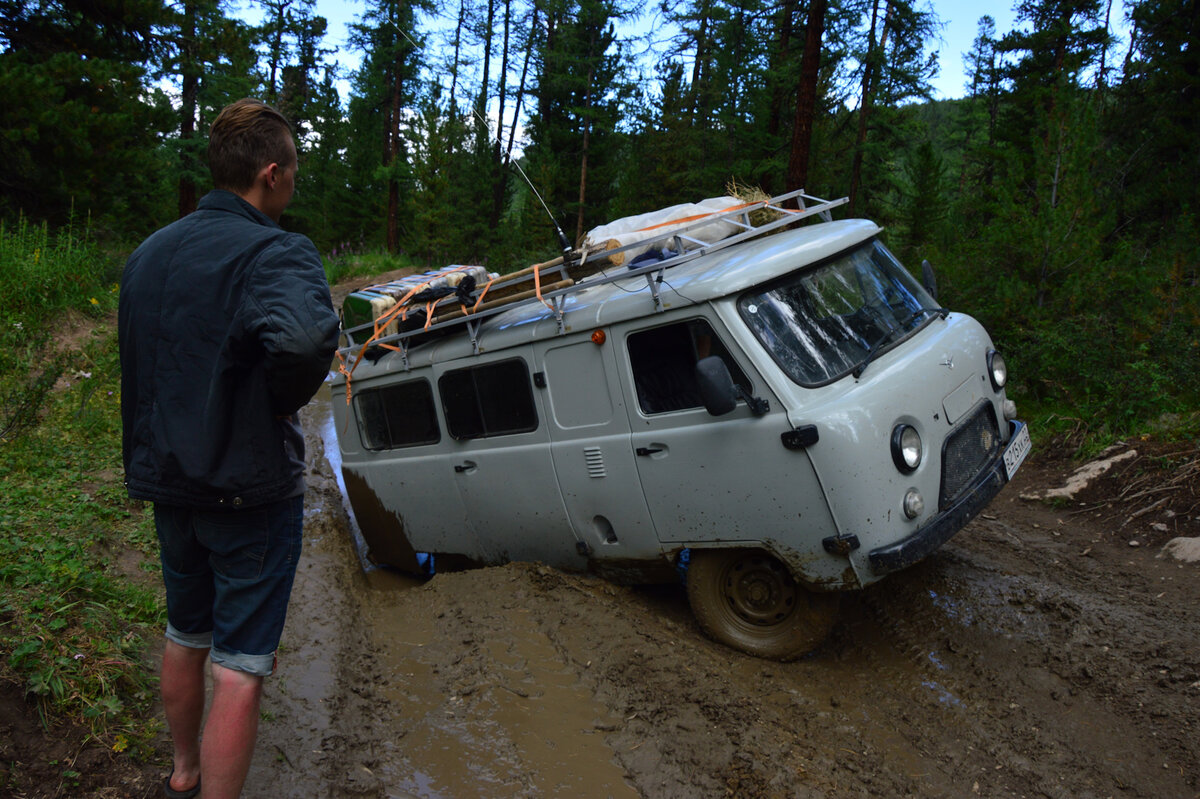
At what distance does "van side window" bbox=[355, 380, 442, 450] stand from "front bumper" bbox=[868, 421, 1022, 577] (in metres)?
3.34

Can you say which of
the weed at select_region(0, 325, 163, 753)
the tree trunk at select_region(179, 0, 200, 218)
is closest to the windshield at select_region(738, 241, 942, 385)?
the weed at select_region(0, 325, 163, 753)

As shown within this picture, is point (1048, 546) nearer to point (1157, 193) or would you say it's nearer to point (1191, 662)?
point (1191, 662)

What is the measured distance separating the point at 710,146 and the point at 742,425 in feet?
62.3

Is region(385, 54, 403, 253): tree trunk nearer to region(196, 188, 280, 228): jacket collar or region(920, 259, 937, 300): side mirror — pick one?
region(920, 259, 937, 300): side mirror

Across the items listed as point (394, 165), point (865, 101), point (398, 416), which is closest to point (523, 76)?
point (394, 165)

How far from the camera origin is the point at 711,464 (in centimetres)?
435

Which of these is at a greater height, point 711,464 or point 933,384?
point 933,384

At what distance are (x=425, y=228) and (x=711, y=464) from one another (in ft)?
82.2

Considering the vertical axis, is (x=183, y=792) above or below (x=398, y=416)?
below

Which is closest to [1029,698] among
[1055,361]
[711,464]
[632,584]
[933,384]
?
[933,384]

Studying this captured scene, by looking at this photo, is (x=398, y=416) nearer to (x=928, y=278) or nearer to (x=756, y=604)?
(x=756, y=604)

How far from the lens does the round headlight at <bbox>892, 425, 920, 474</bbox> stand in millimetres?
3977

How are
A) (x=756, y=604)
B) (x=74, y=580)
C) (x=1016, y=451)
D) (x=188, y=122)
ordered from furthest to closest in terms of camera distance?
1. (x=188, y=122)
2. (x=1016, y=451)
3. (x=756, y=604)
4. (x=74, y=580)

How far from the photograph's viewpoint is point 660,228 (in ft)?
17.2
